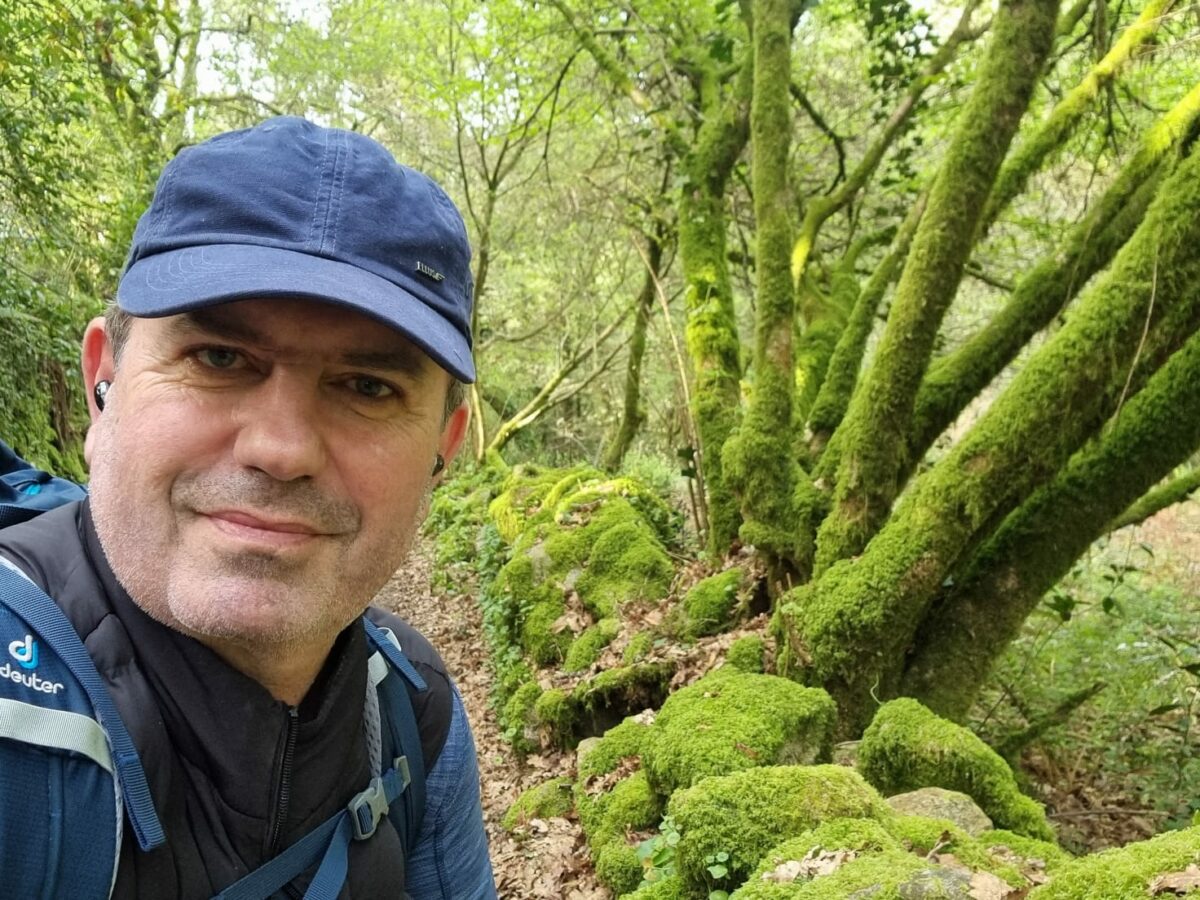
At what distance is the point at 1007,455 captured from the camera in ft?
12.7

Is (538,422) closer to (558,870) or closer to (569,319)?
(569,319)

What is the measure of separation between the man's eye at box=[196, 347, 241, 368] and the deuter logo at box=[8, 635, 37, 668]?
0.51m

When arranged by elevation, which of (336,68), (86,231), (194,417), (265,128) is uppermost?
(336,68)

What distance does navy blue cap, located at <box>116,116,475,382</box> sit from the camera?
4.38 ft

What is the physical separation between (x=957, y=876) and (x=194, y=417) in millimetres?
2221

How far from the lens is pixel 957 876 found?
7.14ft

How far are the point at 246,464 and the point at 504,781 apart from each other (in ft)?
16.6

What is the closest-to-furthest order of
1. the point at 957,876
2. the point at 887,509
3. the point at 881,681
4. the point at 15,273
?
the point at 957,876 → the point at 881,681 → the point at 887,509 → the point at 15,273

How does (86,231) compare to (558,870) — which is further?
(86,231)

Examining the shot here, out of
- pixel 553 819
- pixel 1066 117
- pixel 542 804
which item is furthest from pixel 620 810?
pixel 1066 117

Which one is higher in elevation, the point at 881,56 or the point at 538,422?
the point at 881,56

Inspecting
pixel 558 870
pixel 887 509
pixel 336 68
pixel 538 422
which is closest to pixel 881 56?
pixel 887 509

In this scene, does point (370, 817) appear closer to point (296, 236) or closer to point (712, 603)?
point (296, 236)

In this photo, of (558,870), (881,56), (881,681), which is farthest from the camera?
(881,56)
